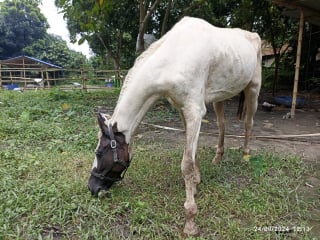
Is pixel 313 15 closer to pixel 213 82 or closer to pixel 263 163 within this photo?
pixel 263 163

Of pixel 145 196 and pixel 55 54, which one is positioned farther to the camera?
pixel 55 54

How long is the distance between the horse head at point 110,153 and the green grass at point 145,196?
0.27 meters

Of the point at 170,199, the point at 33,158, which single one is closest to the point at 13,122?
the point at 33,158

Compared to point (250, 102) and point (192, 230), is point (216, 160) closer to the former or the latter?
point (250, 102)

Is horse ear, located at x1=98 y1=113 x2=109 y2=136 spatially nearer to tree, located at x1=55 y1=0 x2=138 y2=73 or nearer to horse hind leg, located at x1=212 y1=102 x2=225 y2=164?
horse hind leg, located at x1=212 y1=102 x2=225 y2=164

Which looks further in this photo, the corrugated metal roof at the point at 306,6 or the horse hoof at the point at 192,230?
the corrugated metal roof at the point at 306,6

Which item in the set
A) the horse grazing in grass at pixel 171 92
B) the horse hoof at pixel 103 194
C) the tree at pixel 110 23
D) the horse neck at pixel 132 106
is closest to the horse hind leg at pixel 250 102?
the horse grazing in grass at pixel 171 92

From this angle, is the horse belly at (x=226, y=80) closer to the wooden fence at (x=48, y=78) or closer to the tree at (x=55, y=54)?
the wooden fence at (x=48, y=78)

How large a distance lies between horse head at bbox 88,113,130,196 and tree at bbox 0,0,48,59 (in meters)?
37.9

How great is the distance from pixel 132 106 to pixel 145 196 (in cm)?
90

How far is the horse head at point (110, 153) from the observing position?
235 cm

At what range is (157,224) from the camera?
2.24 meters

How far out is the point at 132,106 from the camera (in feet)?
7.69

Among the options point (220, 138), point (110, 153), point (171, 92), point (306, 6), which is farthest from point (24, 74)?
point (171, 92)
